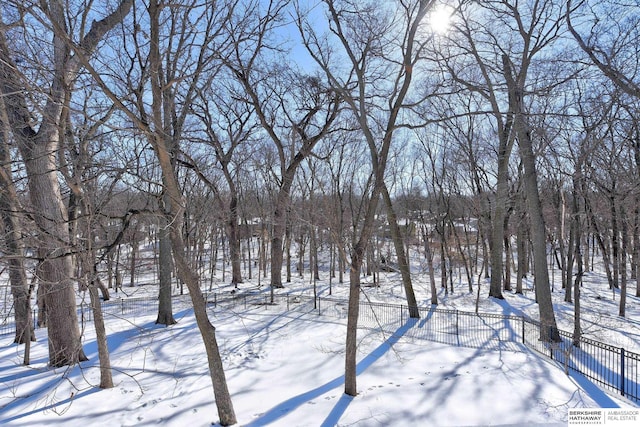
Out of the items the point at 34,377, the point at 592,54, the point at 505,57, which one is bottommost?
the point at 34,377

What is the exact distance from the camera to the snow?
7309mm

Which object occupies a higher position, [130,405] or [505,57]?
[505,57]

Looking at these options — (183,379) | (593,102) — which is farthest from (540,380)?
(183,379)

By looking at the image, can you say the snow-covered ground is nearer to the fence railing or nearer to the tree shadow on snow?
the tree shadow on snow

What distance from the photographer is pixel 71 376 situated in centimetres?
921

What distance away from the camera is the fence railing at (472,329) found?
980 centimetres

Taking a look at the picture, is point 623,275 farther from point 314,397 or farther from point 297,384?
point 314,397

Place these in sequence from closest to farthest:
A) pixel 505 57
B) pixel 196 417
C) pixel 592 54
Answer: pixel 196 417 → pixel 592 54 → pixel 505 57

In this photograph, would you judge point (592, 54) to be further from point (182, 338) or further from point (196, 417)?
point (182, 338)

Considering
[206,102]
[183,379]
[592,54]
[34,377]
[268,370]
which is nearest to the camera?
[592,54]

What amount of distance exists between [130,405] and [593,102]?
11.9 meters

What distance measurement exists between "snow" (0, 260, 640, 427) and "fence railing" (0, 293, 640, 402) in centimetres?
69

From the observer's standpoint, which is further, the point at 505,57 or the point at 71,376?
the point at 505,57

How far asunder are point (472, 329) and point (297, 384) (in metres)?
7.77
